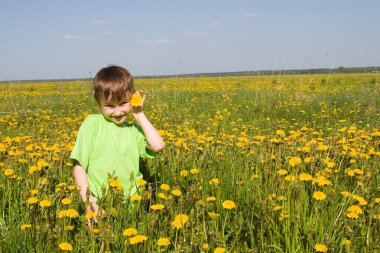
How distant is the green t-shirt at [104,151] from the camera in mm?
2686

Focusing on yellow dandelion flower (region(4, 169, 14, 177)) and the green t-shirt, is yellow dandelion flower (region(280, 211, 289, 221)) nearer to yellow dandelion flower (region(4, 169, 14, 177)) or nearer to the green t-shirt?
the green t-shirt

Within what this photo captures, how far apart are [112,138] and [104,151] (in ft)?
0.36

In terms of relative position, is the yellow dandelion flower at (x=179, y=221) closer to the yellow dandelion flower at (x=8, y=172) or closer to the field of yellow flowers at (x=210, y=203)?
the field of yellow flowers at (x=210, y=203)

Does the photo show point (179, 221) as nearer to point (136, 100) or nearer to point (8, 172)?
point (136, 100)

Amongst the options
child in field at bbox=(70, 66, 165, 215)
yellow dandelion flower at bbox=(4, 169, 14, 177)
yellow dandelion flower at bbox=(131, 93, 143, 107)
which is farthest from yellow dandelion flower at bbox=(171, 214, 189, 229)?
yellow dandelion flower at bbox=(4, 169, 14, 177)

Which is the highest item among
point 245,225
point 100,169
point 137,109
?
point 137,109

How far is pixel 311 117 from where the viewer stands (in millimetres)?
7012

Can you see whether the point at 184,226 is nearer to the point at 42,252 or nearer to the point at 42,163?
the point at 42,252

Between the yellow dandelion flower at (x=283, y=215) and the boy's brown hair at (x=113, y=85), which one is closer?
the yellow dandelion flower at (x=283, y=215)

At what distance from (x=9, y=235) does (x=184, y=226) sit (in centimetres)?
93

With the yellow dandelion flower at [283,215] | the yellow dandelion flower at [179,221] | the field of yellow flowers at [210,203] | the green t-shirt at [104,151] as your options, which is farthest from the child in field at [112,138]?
the yellow dandelion flower at [283,215]

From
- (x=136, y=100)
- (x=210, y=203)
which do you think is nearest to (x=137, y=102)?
(x=136, y=100)

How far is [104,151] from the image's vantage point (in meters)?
2.73

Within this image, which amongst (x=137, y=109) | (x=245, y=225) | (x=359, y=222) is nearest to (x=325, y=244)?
(x=359, y=222)
